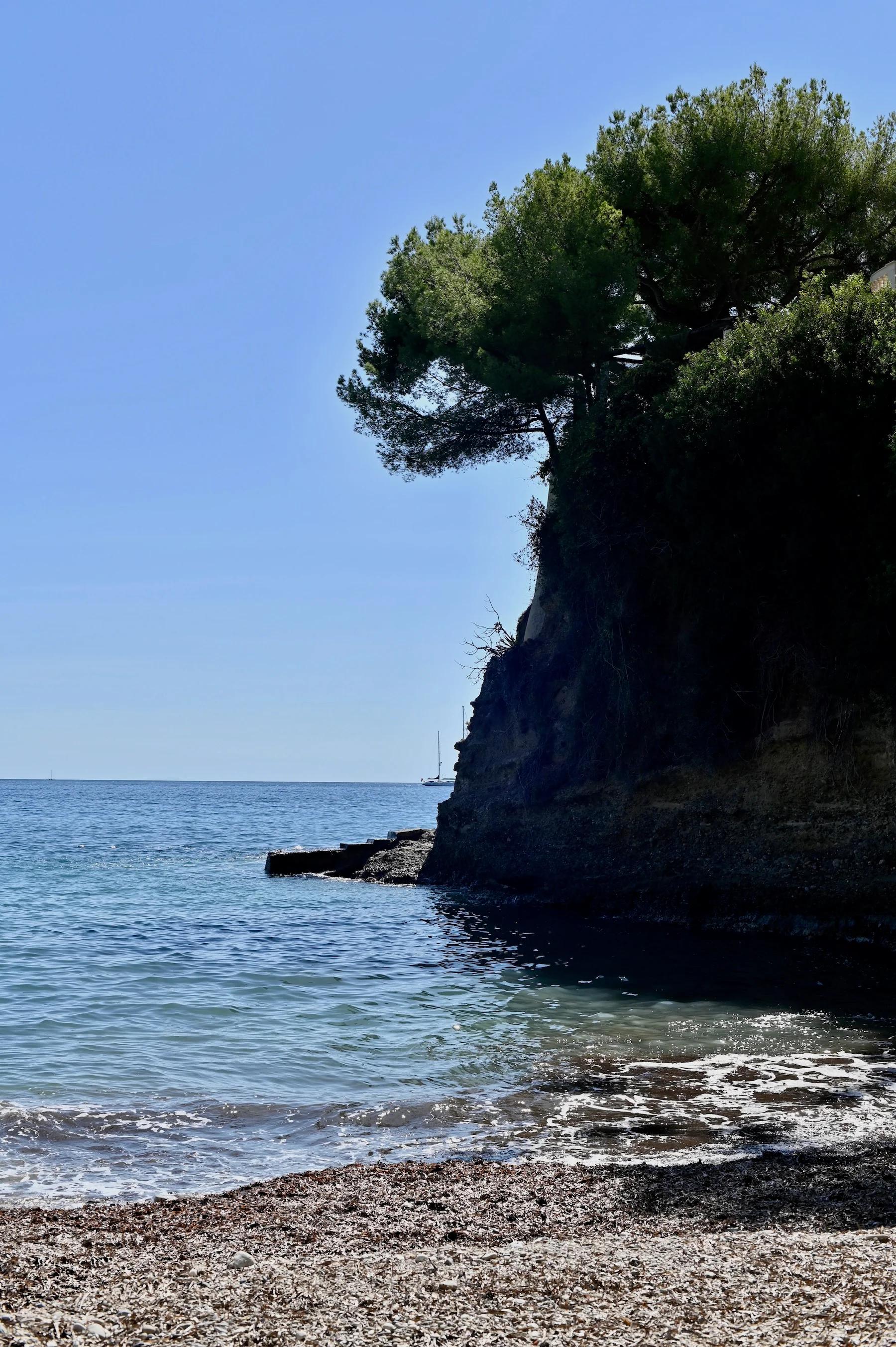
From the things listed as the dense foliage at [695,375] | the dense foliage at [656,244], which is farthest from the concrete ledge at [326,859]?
the dense foliage at [656,244]

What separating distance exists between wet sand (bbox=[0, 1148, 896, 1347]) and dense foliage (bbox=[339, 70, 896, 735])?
10.6 meters

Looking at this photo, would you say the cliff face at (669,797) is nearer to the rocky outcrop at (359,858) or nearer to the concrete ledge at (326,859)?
Result: the rocky outcrop at (359,858)

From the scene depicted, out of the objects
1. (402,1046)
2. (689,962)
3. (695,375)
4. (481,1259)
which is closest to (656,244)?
(695,375)

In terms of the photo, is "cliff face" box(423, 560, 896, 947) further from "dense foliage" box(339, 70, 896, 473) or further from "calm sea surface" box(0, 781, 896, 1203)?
"dense foliage" box(339, 70, 896, 473)

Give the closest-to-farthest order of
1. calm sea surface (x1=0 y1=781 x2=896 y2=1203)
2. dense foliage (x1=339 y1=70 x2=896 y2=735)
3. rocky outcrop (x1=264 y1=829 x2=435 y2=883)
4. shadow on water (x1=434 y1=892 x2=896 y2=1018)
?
calm sea surface (x1=0 y1=781 x2=896 y2=1203)
shadow on water (x1=434 y1=892 x2=896 y2=1018)
dense foliage (x1=339 y1=70 x2=896 y2=735)
rocky outcrop (x1=264 y1=829 x2=435 y2=883)

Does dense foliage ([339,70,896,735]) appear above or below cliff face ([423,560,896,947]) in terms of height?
above

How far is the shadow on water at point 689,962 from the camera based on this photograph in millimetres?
12328

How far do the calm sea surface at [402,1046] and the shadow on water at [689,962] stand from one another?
0.07 meters

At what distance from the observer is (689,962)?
15023mm

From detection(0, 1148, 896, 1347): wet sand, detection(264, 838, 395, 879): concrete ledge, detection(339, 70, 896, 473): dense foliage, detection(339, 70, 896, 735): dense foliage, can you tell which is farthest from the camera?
detection(264, 838, 395, 879): concrete ledge

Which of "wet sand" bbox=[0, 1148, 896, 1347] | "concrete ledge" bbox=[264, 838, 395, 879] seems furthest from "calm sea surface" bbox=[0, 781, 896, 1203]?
"concrete ledge" bbox=[264, 838, 395, 879]

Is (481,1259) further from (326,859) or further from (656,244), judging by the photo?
(326,859)

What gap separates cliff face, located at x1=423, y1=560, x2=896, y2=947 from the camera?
1605 centimetres

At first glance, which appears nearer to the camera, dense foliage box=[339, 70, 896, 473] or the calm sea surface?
the calm sea surface
